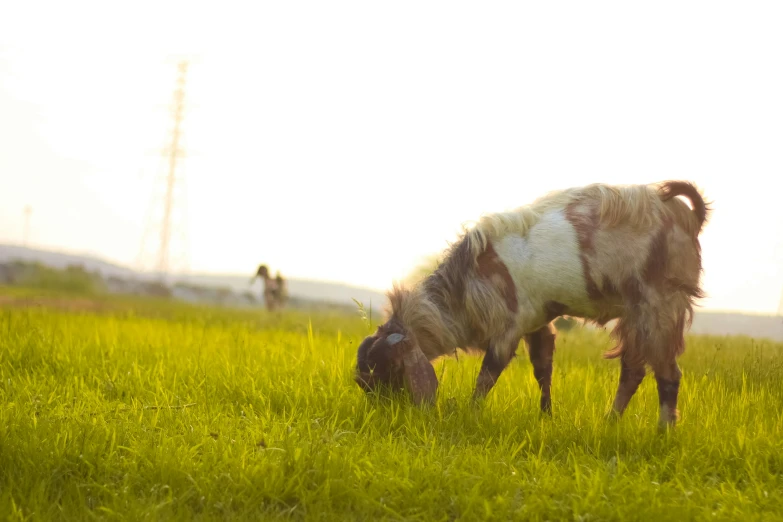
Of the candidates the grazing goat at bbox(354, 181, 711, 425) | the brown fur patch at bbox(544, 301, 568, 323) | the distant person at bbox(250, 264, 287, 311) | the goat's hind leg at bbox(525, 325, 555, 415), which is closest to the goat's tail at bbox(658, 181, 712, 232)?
the grazing goat at bbox(354, 181, 711, 425)

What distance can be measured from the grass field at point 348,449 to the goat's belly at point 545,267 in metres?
0.73

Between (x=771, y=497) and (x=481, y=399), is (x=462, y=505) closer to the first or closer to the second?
(x=481, y=399)

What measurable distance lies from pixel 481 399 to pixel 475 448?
62cm

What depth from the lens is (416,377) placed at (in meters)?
4.60

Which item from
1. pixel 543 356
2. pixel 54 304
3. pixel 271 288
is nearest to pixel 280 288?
pixel 271 288

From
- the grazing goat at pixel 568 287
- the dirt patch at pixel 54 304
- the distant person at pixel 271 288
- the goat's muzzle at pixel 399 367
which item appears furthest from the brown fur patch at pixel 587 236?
the distant person at pixel 271 288

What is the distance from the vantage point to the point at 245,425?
4480mm

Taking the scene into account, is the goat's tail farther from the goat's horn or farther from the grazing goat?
the goat's horn

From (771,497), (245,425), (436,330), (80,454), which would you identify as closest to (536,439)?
(436,330)

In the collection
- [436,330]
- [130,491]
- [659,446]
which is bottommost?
[130,491]

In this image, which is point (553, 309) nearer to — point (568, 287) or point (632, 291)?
point (568, 287)

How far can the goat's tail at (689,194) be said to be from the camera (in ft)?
15.7

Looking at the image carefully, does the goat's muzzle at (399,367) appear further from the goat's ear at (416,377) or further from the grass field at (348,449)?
the grass field at (348,449)

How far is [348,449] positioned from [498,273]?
155 cm
